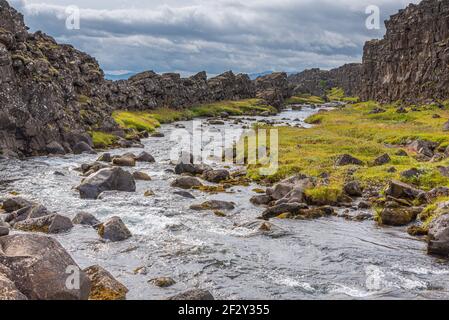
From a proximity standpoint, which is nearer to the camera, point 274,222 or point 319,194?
point 274,222

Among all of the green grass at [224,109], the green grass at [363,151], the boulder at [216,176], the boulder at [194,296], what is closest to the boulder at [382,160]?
the green grass at [363,151]

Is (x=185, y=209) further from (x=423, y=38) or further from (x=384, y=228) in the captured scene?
(x=423, y=38)

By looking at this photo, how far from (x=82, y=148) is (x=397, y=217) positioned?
172ft

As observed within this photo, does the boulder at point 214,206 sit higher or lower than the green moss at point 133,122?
lower

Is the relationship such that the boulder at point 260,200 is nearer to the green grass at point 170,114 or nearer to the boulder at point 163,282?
the boulder at point 163,282

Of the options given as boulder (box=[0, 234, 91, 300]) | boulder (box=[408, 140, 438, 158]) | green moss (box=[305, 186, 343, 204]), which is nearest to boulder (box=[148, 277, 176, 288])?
boulder (box=[0, 234, 91, 300])

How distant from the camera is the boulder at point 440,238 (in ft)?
94.7

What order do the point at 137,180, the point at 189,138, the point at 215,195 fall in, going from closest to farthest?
the point at 215,195 → the point at 137,180 → the point at 189,138

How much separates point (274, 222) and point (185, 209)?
25.9 ft

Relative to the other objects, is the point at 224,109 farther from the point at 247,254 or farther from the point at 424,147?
the point at 247,254

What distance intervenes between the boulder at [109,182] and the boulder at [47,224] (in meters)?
10.9
